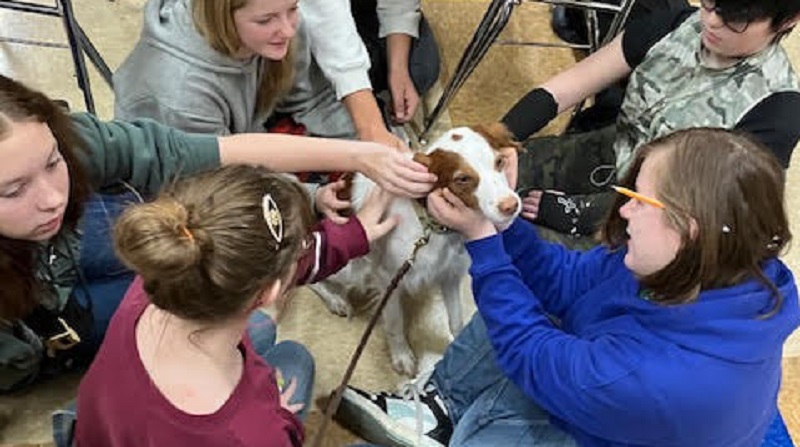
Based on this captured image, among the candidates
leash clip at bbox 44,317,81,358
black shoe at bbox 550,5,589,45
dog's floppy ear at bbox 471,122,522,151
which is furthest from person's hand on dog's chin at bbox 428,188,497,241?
black shoe at bbox 550,5,589,45

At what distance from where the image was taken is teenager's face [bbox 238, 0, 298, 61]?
1616 mm

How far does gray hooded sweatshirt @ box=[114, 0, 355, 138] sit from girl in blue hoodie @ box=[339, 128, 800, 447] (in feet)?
1.64

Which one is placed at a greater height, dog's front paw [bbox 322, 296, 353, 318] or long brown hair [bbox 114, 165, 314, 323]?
long brown hair [bbox 114, 165, 314, 323]

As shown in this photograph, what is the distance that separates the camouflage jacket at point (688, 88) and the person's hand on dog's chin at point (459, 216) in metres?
0.48

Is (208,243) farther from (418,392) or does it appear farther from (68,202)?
(418,392)

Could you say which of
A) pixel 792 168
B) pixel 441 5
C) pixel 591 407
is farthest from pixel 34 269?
pixel 792 168

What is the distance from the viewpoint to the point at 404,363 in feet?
6.32

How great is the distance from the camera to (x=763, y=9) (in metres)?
1.52

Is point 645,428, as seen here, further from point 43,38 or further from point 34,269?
point 43,38

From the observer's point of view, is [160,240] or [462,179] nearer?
[160,240]

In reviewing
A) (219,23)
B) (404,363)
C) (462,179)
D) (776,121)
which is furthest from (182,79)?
(776,121)

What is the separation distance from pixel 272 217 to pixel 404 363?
0.89 m

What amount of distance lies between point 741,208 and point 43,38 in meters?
1.85

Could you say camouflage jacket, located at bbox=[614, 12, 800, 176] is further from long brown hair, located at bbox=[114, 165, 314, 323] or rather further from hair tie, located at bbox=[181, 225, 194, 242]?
hair tie, located at bbox=[181, 225, 194, 242]
